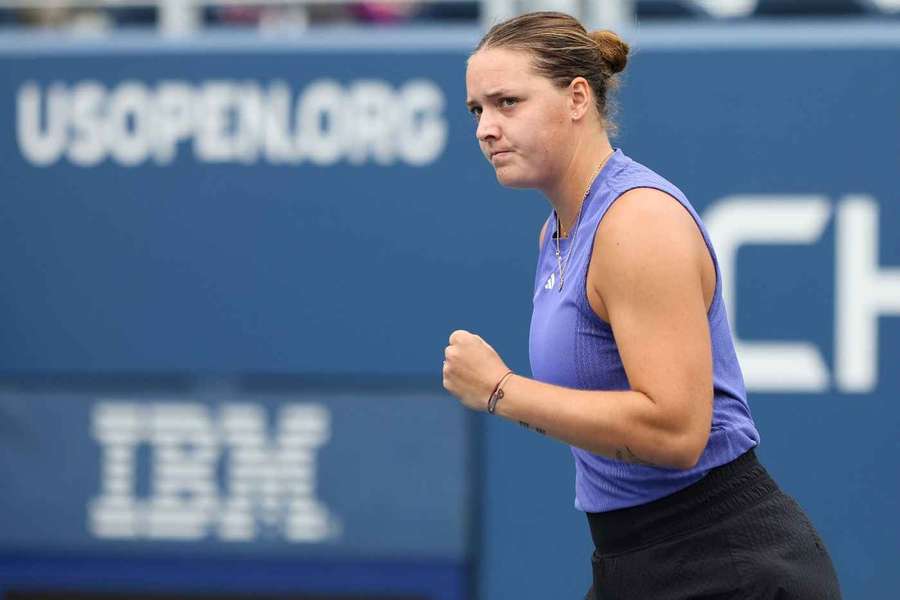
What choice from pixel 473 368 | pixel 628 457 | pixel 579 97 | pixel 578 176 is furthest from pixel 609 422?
pixel 579 97

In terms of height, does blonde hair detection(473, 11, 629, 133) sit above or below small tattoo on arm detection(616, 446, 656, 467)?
above

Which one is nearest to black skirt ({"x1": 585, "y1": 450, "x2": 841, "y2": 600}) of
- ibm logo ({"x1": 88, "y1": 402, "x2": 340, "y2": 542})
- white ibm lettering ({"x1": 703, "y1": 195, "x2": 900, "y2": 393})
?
white ibm lettering ({"x1": 703, "y1": 195, "x2": 900, "y2": 393})

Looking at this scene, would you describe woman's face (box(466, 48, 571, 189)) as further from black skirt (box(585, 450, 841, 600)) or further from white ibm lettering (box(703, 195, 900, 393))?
white ibm lettering (box(703, 195, 900, 393))

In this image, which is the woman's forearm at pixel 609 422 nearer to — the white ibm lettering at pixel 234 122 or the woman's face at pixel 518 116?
the woman's face at pixel 518 116

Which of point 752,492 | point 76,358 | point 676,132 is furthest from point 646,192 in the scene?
point 76,358

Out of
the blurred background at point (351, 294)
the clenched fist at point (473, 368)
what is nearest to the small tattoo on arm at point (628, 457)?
the clenched fist at point (473, 368)

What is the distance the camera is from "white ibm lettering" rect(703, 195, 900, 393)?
3.76 m

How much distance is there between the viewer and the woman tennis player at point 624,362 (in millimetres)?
1871

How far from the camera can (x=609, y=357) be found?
199 centimetres

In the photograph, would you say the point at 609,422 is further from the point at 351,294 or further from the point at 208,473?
the point at 208,473

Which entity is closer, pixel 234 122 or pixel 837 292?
pixel 837 292

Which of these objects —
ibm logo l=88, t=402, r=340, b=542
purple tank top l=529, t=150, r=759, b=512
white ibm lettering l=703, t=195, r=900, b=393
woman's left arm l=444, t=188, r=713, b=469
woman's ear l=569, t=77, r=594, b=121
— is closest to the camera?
woman's left arm l=444, t=188, r=713, b=469

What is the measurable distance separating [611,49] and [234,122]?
2.00m

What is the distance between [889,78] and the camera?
374 cm
